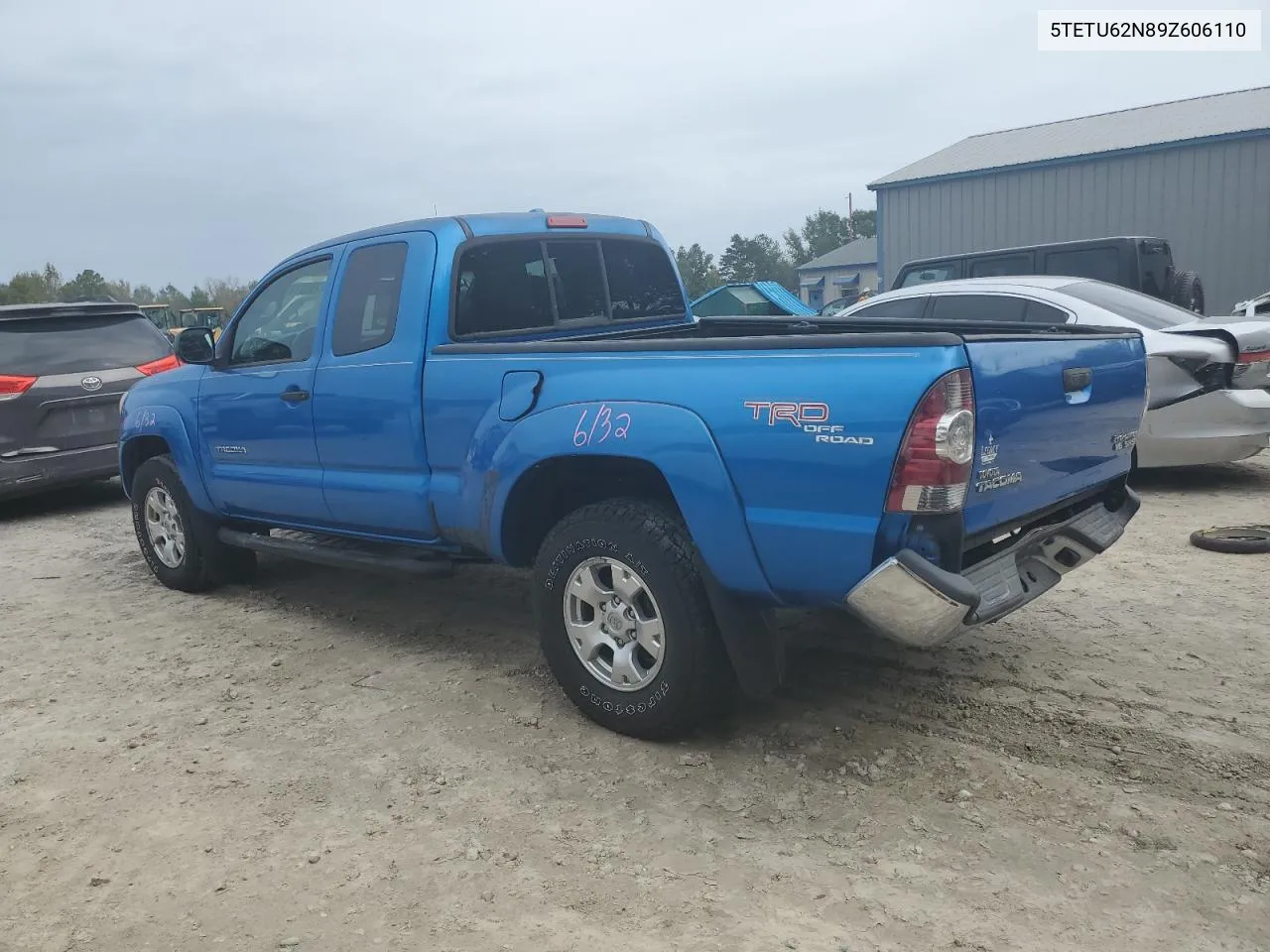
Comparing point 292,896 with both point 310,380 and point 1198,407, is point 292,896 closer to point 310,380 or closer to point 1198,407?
point 310,380

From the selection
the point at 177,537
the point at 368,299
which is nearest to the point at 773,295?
the point at 177,537

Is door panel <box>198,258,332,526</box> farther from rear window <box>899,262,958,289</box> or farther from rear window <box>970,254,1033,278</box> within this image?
rear window <box>970,254,1033,278</box>

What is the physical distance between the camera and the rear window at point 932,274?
11164 mm

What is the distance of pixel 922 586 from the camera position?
116 inches

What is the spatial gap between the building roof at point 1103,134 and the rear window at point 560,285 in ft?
52.9

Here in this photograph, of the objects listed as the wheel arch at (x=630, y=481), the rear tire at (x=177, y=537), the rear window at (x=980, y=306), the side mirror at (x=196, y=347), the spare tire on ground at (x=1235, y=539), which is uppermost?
the side mirror at (x=196, y=347)

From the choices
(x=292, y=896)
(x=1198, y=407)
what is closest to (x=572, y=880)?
(x=292, y=896)

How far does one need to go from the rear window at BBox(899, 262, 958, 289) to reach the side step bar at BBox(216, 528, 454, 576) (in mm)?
7621

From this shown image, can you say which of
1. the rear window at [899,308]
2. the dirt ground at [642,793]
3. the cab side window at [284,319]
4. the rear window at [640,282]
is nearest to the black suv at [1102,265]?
the rear window at [899,308]

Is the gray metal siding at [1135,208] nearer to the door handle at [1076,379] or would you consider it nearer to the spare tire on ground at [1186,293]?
the spare tire on ground at [1186,293]

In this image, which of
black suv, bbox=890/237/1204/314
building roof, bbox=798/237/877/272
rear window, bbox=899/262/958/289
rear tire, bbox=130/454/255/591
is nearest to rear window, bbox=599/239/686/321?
rear tire, bbox=130/454/255/591

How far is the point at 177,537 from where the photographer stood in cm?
608

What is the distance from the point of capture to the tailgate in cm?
306

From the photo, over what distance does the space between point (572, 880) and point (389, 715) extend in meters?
1.48
